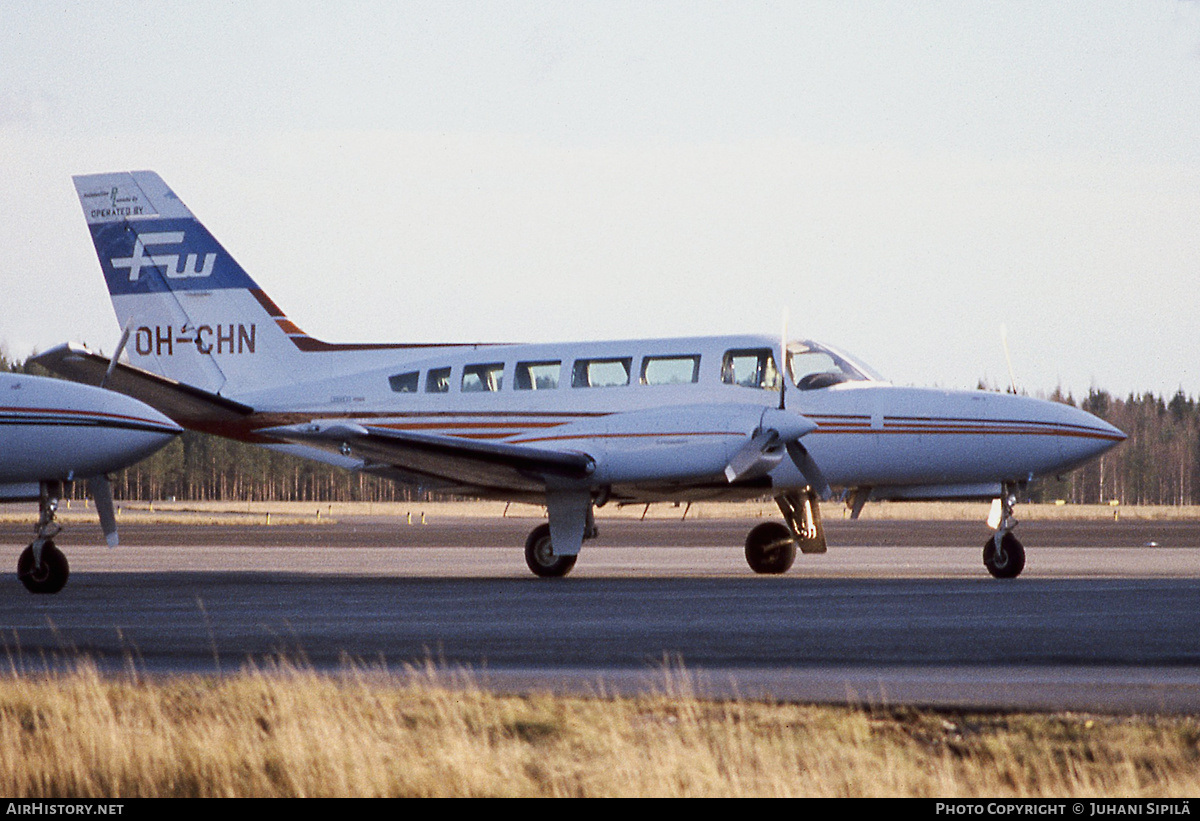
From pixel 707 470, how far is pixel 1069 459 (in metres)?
5.20

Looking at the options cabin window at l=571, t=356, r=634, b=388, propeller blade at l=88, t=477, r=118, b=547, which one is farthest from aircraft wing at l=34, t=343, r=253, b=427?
cabin window at l=571, t=356, r=634, b=388

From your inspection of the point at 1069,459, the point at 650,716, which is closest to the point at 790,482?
the point at 1069,459

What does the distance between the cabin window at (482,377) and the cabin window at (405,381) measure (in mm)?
938

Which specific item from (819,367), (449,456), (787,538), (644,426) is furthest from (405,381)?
(819,367)

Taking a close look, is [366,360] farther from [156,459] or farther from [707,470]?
[156,459]

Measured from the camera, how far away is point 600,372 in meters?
25.2

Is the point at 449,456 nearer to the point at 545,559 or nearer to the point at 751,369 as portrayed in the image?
the point at 545,559

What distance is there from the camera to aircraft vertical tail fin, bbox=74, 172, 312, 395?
2894cm

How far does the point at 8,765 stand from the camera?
8.34 m

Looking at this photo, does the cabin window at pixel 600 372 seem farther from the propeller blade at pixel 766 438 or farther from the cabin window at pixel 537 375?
the propeller blade at pixel 766 438

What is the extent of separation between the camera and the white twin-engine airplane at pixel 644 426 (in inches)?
895

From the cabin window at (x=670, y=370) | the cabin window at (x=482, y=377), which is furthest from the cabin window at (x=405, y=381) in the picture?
the cabin window at (x=670, y=370)

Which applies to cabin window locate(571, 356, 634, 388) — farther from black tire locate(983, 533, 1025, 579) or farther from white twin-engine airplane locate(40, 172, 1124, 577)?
black tire locate(983, 533, 1025, 579)

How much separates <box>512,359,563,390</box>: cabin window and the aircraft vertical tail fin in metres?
5.22
